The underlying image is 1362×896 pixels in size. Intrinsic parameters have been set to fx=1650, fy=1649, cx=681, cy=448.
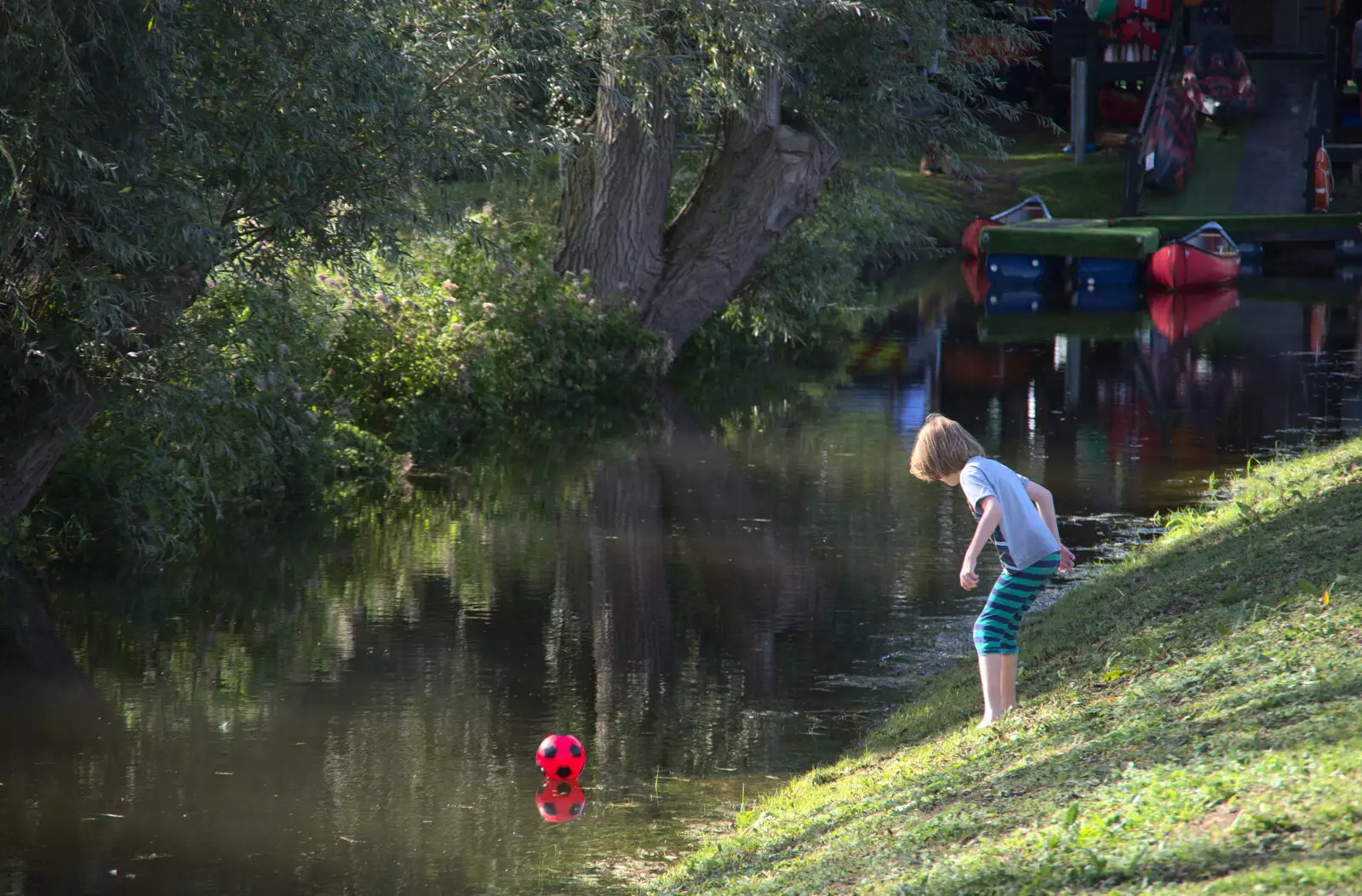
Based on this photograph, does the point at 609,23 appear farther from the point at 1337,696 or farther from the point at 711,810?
the point at 1337,696

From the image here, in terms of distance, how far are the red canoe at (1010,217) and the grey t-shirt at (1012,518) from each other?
1202 inches

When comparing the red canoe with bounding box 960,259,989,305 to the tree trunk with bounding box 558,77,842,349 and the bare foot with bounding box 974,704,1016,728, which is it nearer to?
the tree trunk with bounding box 558,77,842,349

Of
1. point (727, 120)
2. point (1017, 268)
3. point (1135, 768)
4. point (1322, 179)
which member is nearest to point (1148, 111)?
point (1322, 179)

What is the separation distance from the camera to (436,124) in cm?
1097

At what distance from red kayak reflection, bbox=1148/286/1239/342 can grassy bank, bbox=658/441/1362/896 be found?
18258mm

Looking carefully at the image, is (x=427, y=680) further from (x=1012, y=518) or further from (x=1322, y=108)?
(x=1322, y=108)

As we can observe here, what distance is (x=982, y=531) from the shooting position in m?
6.43

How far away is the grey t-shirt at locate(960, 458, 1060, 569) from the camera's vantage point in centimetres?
655

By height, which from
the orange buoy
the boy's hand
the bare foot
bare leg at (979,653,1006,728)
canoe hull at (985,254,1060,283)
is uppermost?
the orange buoy

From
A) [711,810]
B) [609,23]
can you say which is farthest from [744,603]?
[609,23]

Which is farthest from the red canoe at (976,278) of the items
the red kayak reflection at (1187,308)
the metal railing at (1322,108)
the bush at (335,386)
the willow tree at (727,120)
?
the bush at (335,386)

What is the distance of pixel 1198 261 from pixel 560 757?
27.8 meters

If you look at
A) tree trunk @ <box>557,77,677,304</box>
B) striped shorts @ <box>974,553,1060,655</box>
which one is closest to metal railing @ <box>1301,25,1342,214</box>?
tree trunk @ <box>557,77,677,304</box>

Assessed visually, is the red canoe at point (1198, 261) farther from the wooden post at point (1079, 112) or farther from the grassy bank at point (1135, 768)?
the grassy bank at point (1135, 768)
